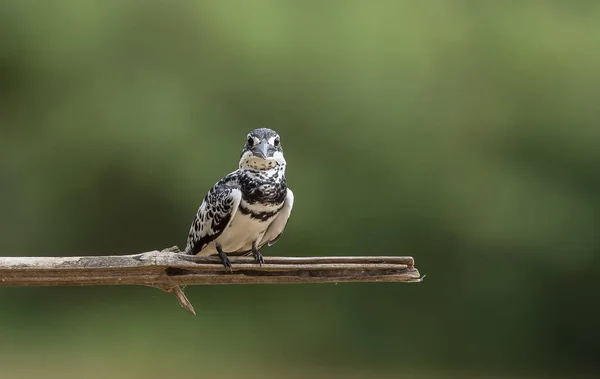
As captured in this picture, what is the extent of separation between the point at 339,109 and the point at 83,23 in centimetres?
114

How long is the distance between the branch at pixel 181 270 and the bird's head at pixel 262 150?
0.20m

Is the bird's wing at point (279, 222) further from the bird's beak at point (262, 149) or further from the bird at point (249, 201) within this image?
the bird's beak at point (262, 149)

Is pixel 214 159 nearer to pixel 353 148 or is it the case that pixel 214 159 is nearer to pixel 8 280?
pixel 353 148

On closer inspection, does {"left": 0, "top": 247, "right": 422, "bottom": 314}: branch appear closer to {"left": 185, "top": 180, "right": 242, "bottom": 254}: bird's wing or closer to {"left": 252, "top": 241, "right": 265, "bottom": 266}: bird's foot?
{"left": 252, "top": 241, "right": 265, "bottom": 266}: bird's foot

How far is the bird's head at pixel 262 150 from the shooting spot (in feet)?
4.87

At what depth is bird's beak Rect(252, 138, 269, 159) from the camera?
4.86ft

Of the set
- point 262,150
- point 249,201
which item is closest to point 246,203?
point 249,201

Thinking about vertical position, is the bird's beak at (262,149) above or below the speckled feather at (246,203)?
above

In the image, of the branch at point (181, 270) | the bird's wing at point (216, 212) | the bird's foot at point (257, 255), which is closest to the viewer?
the branch at point (181, 270)

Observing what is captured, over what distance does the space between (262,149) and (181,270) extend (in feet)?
0.88

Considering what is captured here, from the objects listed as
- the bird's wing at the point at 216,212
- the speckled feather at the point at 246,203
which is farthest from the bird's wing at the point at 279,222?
the bird's wing at the point at 216,212

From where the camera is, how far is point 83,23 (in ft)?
11.0

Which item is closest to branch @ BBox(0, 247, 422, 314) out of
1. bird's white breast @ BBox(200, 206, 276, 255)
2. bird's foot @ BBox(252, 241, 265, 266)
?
bird's foot @ BBox(252, 241, 265, 266)

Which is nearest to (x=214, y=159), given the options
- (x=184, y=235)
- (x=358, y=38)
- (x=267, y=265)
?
(x=184, y=235)
